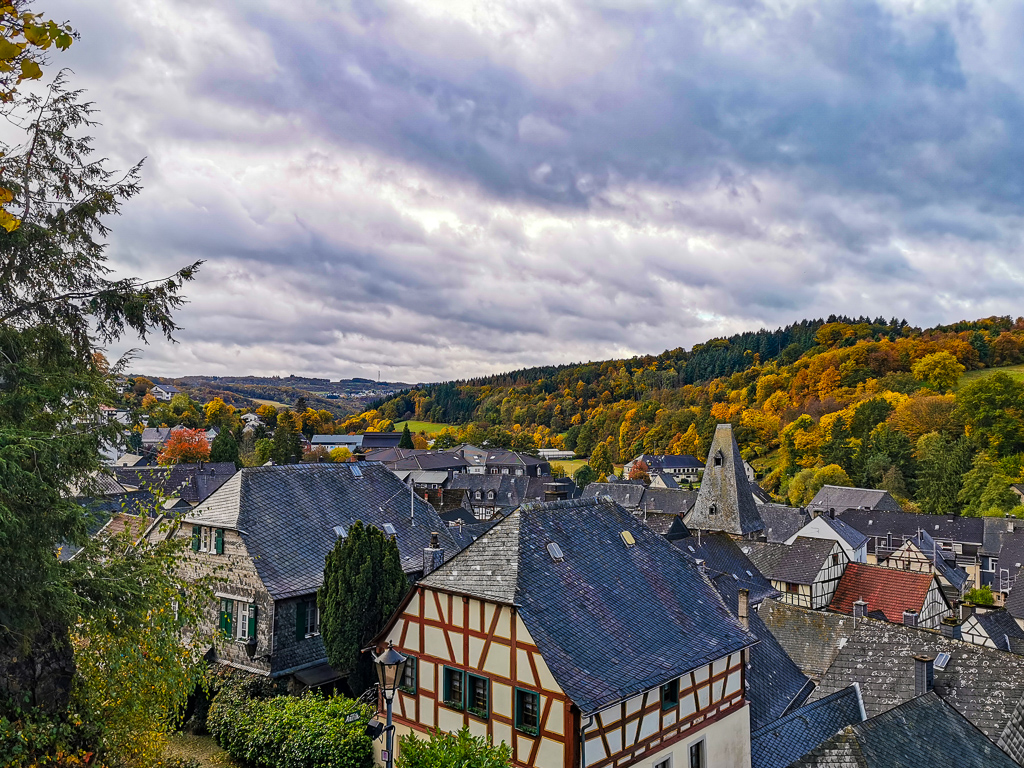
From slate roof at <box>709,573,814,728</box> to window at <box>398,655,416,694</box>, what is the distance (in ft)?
32.5

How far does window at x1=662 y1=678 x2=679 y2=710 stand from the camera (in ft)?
49.1

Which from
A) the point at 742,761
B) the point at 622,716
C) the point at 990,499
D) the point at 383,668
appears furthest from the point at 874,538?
the point at 383,668

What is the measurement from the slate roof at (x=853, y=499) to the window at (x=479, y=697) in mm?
64401

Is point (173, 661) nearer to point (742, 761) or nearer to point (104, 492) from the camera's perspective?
point (104, 492)

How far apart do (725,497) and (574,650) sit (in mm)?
38836

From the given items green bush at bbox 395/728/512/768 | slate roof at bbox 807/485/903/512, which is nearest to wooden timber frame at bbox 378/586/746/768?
green bush at bbox 395/728/512/768

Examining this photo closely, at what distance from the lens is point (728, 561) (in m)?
36.8

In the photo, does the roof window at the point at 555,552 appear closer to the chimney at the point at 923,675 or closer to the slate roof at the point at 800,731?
the slate roof at the point at 800,731

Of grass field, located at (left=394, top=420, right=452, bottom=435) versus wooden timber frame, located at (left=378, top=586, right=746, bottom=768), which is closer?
wooden timber frame, located at (left=378, top=586, right=746, bottom=768)

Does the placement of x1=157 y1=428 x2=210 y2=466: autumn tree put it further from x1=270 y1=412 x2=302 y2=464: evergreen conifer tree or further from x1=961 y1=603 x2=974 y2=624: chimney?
x1=961 y1=603 x2=974 y2=624: chimney

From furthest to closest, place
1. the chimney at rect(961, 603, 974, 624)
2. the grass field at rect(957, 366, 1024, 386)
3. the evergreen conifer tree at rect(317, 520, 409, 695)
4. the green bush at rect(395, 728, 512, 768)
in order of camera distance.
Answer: the grass field at rect(957, 366, 1024, 386), the chimney at rect(961, 603, 974, 624), the evergreen conifer tree at rect(317, 520, 409, 695), the green bush at rect(395, 728, 512, 768)

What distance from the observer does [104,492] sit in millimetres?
12039

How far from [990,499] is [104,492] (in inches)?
3181

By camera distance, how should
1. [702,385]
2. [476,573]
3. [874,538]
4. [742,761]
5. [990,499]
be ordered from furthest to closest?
[702,385]
[990,499]
[874,538]
[742,761]
[476,573]
